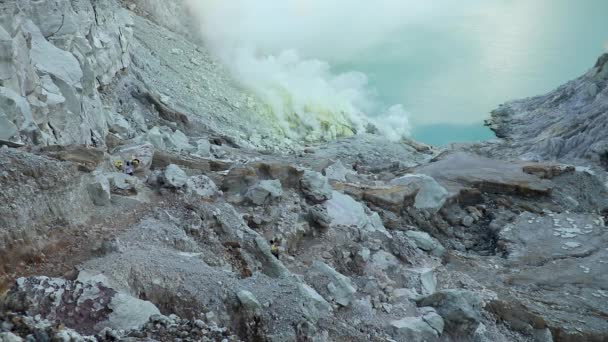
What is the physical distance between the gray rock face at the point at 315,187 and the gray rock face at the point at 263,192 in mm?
854

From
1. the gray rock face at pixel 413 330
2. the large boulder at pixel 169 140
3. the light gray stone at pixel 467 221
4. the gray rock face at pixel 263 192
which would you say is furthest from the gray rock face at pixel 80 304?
the light gray stone at pixel 467 221

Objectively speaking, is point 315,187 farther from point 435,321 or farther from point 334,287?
point 435,321

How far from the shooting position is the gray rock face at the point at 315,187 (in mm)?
10688

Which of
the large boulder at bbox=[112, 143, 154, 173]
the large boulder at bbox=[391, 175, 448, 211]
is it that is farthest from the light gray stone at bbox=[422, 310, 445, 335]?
the large boulder at bbox=[391, 175, 448, 211]

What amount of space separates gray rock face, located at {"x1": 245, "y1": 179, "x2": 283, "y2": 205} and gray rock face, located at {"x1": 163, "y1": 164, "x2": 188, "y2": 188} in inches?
53.2

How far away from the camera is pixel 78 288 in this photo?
512cm

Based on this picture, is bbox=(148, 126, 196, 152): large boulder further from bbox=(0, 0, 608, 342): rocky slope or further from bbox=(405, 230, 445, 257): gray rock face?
bbox=(405, 230, 445, 257): gray rock face

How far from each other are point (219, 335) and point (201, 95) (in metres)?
17.4

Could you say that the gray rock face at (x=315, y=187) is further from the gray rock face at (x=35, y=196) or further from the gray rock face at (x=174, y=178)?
the gray rock face at (x=35, y=196)

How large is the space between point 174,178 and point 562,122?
21.1 metres

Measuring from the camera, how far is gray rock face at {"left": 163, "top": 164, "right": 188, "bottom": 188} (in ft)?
27.7

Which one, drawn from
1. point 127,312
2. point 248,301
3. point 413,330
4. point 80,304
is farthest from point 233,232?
point 80,304

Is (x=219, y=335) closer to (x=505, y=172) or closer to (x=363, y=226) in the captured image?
(x=363, y=226)

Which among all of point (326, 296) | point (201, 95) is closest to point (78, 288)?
point (326, 296)
